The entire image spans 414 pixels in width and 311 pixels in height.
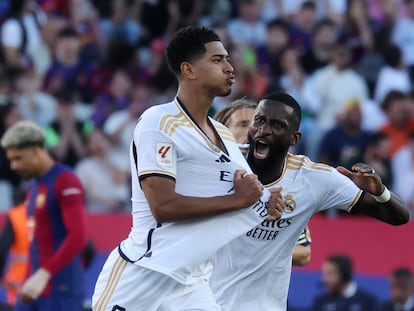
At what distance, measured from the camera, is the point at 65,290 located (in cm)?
923

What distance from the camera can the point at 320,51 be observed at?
15242 millimetres

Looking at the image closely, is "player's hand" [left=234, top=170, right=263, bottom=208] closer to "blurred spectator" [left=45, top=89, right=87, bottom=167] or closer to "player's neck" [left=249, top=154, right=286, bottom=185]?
"player's neck" [left=249, top=154, right=286, bottom=185]

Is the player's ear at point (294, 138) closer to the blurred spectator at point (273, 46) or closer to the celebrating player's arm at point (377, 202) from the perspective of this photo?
the celebrating player's arm at point (377, 202)

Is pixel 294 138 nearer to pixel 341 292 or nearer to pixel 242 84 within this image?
pixel 341 292

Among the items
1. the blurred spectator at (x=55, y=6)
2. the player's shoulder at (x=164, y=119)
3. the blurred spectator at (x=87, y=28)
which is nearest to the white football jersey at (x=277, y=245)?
the player's shoulder at (x=164, y=119)

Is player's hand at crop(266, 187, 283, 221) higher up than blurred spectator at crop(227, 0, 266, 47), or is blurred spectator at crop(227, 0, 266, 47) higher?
player's hand at crop(266, 187, 283, 221)

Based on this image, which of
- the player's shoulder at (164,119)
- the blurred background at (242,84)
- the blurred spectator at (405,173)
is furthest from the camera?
the blurred spectator at (405,173)

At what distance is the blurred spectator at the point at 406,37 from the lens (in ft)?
50.0

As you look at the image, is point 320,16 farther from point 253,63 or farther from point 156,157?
point 156,157

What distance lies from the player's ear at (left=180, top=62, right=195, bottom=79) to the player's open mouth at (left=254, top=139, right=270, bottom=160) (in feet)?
2.42

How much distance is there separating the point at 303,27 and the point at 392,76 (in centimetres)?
169

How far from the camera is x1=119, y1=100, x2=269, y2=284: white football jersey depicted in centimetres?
632

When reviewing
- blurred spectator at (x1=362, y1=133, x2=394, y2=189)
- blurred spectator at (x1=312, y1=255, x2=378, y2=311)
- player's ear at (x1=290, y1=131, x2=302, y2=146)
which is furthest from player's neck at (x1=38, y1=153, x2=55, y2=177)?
blurred spectator at (x1=362, y1=133, x2=394, y2=189)

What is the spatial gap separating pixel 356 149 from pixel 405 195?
784mm
